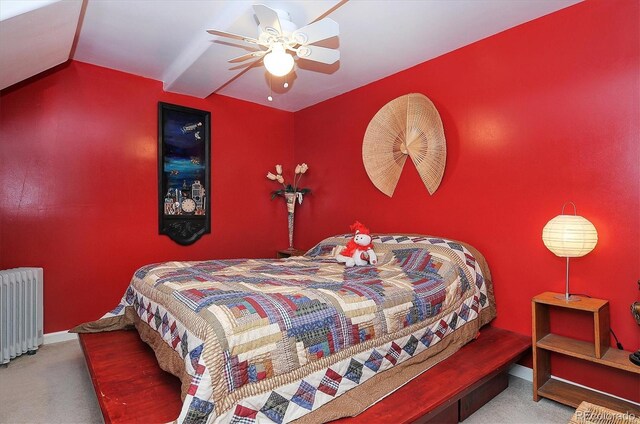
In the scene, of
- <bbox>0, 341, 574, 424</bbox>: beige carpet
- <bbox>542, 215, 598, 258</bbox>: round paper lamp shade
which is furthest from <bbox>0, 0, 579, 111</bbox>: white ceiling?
<bbox>0, 341, 574, 424</bbox>: beige carpet

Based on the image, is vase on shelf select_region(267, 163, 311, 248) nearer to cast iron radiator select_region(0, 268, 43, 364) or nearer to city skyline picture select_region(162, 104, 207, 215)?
city skyline picture select_region(162, 104, 207, 215)

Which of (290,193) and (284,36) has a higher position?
(284,36)

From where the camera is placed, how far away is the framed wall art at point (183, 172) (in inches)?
151

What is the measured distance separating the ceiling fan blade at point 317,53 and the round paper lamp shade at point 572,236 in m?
1.88

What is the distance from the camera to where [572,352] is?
2.14m

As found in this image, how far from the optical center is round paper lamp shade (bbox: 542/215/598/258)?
2172mm

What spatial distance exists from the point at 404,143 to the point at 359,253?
1219 millimetres

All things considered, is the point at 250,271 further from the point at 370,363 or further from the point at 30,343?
the point at 30,343

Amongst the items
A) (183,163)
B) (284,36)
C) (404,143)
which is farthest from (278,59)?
(183,163)

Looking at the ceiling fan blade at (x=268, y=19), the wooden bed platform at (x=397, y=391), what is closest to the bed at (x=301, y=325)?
the wooden bed platform at (x=397, y=391)

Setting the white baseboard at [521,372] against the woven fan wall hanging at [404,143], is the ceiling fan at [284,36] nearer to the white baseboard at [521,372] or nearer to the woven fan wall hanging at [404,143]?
the woven fan wall hanging at [404,143]

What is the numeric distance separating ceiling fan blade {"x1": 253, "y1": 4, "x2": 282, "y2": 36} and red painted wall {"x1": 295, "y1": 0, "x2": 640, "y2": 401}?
1.74 metres

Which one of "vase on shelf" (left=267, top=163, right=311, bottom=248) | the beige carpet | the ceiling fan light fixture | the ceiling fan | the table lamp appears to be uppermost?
the ceiling fan

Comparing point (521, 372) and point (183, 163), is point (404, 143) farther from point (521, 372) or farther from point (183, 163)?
point (183, 163)
